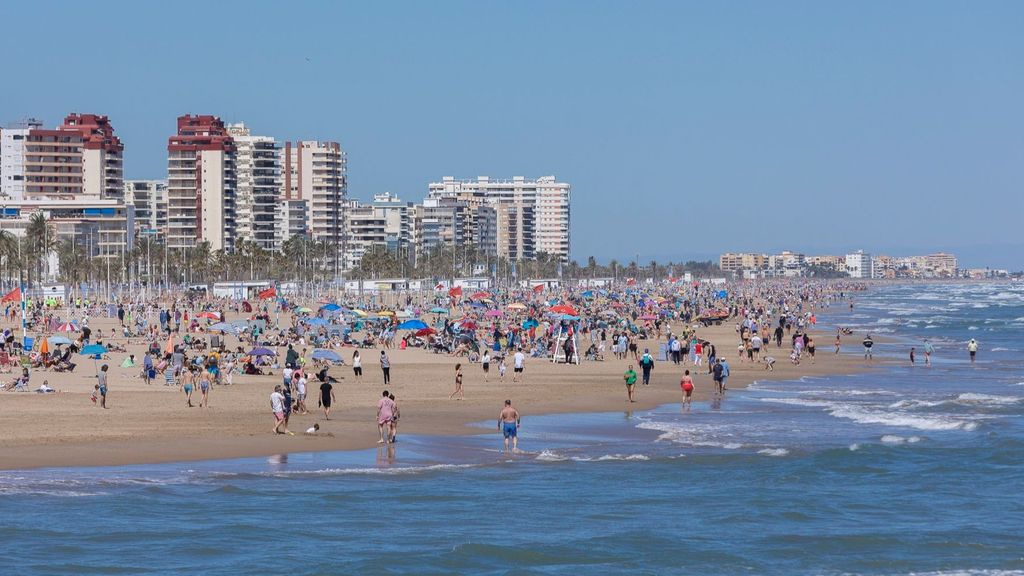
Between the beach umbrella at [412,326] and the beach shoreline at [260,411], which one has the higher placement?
the beach umbrella at [412,326]

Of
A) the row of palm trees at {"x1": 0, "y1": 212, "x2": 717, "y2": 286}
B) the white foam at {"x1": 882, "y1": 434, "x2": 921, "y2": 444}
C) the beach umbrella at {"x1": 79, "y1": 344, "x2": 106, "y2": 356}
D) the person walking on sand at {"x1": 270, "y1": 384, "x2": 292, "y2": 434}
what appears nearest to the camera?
the person walking on sand at {"x1": 270, "y1": 384, "x2": 292, "y2": 434}

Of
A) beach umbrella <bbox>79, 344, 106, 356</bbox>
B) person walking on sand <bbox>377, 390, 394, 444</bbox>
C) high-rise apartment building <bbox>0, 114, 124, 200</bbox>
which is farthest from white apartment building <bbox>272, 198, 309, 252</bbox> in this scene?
person walking on sand <bbox>377, 390, 394, 444</bbox>

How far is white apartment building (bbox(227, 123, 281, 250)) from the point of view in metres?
152

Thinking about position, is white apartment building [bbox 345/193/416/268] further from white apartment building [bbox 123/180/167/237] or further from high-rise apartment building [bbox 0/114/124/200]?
high-rise apartment building [bbox 0/114/124/200]

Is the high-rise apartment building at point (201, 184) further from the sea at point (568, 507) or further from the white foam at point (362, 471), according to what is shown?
the white foam at point (362, 471)

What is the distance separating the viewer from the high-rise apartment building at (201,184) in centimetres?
14275

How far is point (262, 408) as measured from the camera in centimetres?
2702

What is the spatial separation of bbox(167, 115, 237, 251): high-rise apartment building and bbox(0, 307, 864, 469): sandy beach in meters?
103

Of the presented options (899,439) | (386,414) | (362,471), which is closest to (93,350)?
(386,414)

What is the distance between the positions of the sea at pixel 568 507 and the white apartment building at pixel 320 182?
5703 inches

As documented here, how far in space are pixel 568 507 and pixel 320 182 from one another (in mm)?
155451

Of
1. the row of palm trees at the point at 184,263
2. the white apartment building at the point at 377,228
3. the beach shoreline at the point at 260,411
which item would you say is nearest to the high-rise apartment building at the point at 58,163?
the row of palm trees at the point at 184,263

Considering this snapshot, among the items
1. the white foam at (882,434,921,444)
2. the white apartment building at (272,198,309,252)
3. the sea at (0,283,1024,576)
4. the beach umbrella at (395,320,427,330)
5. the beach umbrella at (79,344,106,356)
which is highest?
the white apartment building at (272,198,309,252)

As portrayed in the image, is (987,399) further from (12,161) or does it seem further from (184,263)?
(12,161)
